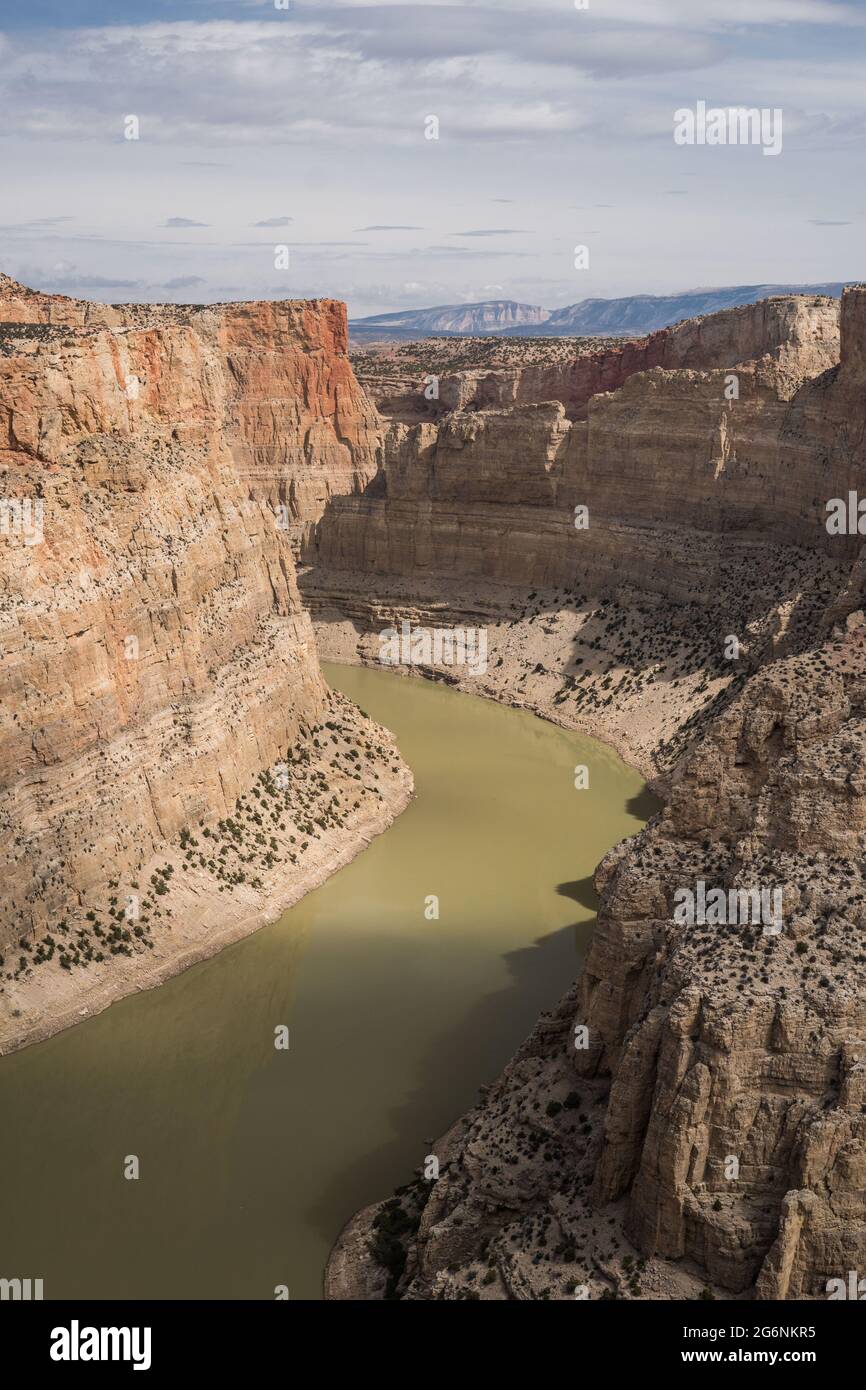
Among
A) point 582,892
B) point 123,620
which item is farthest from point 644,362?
point 123,620

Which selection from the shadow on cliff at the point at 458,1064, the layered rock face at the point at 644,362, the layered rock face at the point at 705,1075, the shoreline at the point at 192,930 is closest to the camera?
the layered rock face at the point at 705,1075

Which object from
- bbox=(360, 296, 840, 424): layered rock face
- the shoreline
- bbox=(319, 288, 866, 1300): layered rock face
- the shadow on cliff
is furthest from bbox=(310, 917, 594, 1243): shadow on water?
bbox=(360, 296, 840, 424): layered rock face

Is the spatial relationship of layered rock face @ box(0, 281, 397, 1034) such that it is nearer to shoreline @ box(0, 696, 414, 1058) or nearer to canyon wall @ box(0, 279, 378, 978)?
canyon wall @ box(0, 279, 378, 978)

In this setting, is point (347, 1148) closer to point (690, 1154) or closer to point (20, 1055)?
point (20, 1055)

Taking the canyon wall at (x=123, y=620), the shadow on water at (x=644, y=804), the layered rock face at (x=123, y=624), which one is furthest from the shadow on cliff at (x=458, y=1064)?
the canyon wall at (x=123, y=620)

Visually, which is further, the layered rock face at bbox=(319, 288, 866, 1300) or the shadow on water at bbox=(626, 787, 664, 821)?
the shadow on water at bbox=(626, 787, 664, 821)

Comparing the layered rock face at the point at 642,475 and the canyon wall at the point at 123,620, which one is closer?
the canyon wall at the point at 123,620

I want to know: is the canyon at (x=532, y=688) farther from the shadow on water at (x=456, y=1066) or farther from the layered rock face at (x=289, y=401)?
the shadow on water at (x=456, y=1066)
